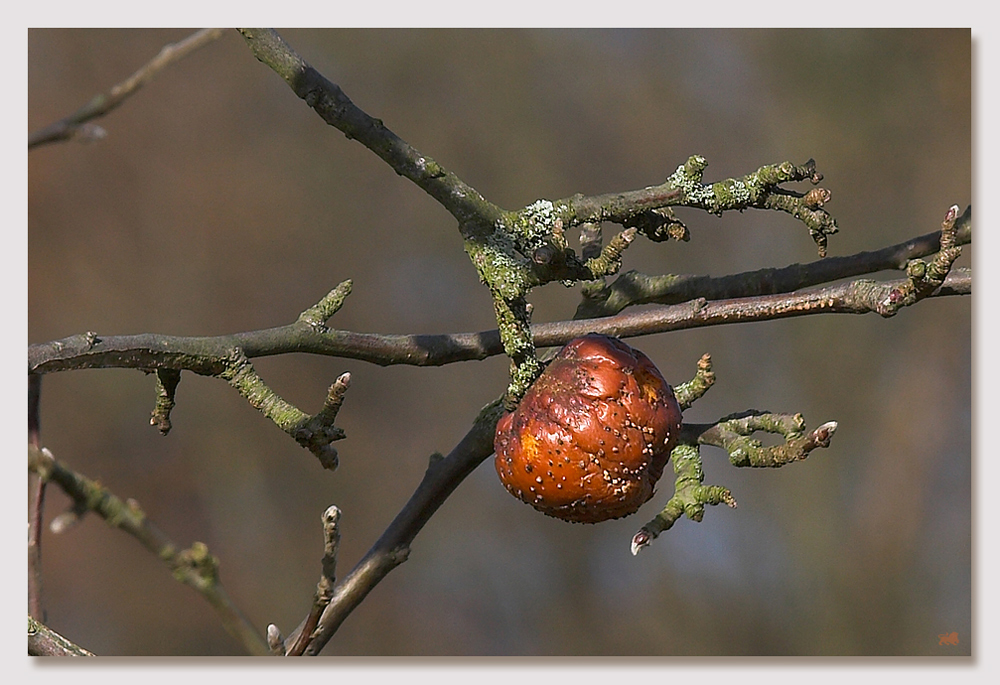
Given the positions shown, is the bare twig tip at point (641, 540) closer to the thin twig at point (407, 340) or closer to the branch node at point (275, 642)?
the thin twig at point (407, 340)

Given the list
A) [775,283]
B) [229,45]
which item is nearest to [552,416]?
[775,283]

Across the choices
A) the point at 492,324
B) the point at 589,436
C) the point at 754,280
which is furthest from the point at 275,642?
the point at 492,324

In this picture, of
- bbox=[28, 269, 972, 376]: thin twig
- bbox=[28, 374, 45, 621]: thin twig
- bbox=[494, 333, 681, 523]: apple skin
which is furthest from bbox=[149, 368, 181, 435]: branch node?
bbox=[494, 333, 681, 523]: apple skin

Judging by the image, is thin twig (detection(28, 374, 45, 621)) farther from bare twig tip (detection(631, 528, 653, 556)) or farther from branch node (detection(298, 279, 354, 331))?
bare twig tip (detection(631, 528, 653, 556))

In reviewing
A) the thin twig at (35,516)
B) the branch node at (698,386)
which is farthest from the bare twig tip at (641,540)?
the thin twig at (35,516)

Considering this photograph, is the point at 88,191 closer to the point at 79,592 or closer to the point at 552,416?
the point at 79,592
